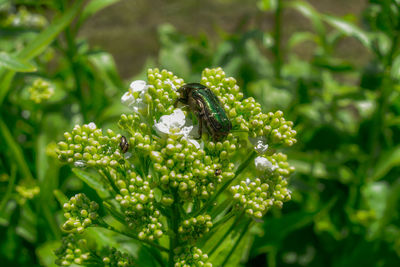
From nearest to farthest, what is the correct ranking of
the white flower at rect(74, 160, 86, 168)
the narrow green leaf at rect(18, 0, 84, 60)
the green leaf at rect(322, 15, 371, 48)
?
the white flower at rect(74, 160, 86, 168), the narrow green leaf at rect(18, 0, 84, 60), the green leaf at rect(322, 15, 371, 48)

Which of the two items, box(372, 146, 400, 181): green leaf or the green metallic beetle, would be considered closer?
the green metallic beetle

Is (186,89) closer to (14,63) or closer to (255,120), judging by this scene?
(255,120)

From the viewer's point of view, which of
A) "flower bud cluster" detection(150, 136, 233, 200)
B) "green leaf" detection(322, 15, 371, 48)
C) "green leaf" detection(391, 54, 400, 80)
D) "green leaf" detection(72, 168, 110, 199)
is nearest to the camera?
"flower bud cluster" detection(150, 136, 233, 200)

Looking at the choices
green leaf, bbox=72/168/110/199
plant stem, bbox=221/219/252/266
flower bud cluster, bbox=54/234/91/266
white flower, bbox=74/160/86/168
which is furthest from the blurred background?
plant stem, bbox=221/219/252/266

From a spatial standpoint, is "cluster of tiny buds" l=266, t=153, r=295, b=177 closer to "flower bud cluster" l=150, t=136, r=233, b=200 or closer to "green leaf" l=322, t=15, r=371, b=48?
"flower bud cluster" l=150, t=136, r=233, b=200

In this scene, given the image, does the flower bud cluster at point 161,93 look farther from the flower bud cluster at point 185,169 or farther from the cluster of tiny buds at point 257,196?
the cluster of tiny buds at point 257,196

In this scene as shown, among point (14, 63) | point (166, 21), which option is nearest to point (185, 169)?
point (14, 63)

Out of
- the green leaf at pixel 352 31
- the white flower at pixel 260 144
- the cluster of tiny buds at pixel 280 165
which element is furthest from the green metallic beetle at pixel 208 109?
the green leaf at pixel 352 31
